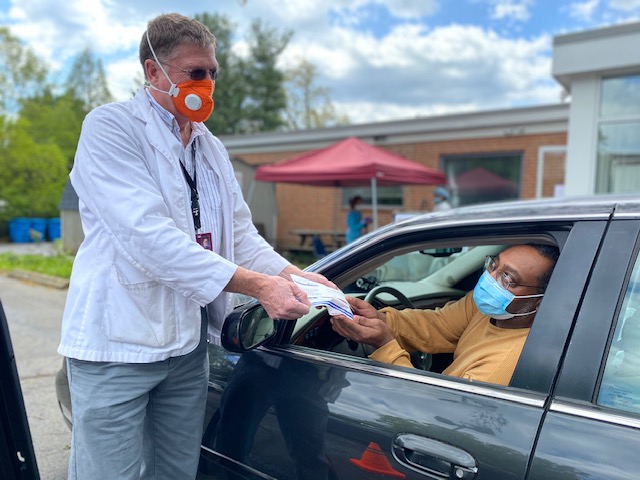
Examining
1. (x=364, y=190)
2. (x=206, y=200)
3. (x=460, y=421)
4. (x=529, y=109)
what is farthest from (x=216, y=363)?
(x=364, y=190)

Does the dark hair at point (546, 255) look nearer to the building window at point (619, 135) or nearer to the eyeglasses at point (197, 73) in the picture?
the eyeglasses at point (197, 73)

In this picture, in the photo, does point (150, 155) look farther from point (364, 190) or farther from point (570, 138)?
point (364, 190)

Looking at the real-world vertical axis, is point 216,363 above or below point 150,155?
below

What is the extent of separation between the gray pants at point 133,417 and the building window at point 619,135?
819 centimetres

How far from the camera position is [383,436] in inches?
57.1

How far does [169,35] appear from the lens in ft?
5.34

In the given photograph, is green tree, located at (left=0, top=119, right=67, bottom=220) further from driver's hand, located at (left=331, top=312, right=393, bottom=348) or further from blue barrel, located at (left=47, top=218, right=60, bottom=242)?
driver's hand, located at (left=331, top=312, right=393, bottom=348)

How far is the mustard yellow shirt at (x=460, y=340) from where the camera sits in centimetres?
161

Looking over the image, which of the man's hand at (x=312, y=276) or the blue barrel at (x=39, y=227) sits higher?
the man's hand at (x=312, y=276)

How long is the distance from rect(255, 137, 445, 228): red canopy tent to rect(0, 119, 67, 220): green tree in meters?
14.1

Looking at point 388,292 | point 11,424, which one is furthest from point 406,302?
point 11,424

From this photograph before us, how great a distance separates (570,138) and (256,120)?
951 inches

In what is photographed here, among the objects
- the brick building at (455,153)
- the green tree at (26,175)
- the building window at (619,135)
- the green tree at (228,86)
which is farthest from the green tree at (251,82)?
the building window at (619,135)

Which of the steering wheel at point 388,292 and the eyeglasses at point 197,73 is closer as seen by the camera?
the eyeglasses at point 197,73
